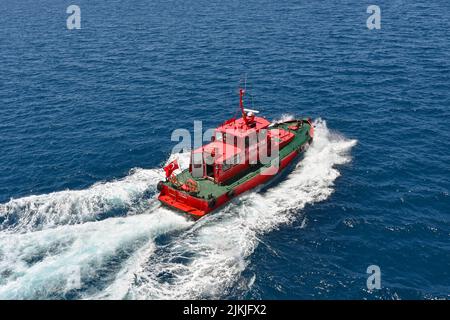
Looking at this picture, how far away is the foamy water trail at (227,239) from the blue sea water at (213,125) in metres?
0.15

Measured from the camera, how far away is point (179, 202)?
3825 cm

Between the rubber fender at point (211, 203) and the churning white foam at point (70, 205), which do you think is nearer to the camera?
the churning white foam at point (70, 205)

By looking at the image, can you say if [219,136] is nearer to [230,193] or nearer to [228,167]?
[228,167]

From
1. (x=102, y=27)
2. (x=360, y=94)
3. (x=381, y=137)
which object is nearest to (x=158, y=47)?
(x=102, y=27)

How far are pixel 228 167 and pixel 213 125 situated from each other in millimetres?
14111

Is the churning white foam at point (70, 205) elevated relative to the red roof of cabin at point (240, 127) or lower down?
lower down

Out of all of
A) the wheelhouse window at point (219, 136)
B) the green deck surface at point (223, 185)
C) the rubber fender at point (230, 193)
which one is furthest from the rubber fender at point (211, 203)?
the wheelhouse window at point (219, 136)

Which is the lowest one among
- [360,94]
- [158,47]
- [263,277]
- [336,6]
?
[263,277]

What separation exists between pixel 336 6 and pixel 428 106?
49034mm

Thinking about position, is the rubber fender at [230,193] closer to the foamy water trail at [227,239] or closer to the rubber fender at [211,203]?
the foamy water trail at [227,239]

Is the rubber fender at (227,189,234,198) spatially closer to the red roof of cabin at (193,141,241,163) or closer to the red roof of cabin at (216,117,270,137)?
the red roof of cabin at (193,141,241,163)

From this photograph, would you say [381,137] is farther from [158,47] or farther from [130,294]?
[158,47]

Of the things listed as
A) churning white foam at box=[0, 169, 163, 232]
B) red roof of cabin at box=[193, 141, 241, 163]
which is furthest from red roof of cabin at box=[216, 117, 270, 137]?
churning white foam at box=[0, 169, 163, 232]

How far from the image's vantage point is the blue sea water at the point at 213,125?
30.9 metres
